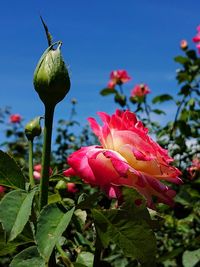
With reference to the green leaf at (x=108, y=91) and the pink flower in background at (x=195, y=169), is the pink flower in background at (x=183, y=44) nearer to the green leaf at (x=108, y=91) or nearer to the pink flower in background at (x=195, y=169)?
the green leaf at (x=108, y=91)

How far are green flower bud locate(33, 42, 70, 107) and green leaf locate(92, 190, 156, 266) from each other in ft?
0.49

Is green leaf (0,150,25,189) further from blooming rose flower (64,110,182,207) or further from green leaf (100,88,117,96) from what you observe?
green leaf (100,88,117,96)

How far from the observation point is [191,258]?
55.6 inches

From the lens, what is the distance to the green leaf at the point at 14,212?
0.54 meters

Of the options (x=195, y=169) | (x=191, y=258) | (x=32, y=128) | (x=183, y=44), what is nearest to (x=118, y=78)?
(x=183, y=44)

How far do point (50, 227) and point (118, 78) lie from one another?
3.61m

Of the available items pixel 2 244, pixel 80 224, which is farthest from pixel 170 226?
pixel 2 244

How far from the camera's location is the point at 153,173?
641mm

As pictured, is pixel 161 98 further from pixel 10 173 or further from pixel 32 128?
pixel 10 173

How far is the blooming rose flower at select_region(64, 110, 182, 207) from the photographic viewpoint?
603 mm

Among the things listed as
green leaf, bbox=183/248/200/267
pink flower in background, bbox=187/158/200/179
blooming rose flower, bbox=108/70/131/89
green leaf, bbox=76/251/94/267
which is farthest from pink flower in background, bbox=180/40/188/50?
green leaf, bbox=76/251/94/267

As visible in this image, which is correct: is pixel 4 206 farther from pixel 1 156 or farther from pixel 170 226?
pixel 170 226

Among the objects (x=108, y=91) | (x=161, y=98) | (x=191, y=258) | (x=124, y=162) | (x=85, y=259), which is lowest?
(x=191, y=258)

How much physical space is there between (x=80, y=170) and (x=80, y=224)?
0.17m
